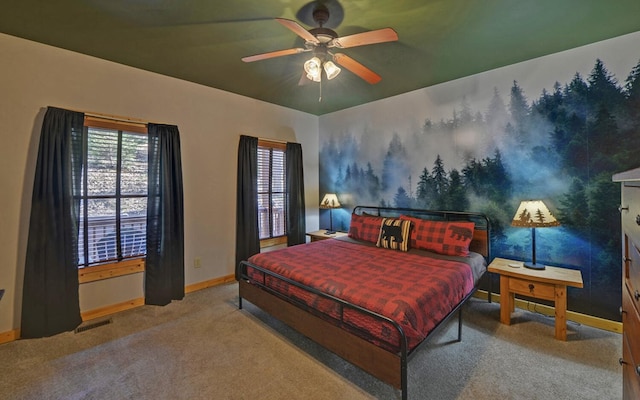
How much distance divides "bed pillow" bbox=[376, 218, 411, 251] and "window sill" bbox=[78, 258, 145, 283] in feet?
9.63

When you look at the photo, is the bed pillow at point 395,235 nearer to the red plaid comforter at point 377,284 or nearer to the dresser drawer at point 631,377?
the red plaid comforter at point 377,284

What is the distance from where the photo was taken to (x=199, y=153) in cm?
375

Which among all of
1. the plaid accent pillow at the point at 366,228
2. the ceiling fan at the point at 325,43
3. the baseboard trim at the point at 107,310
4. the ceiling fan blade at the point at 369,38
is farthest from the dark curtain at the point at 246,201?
the ceiling fan blade at the point at 369,38

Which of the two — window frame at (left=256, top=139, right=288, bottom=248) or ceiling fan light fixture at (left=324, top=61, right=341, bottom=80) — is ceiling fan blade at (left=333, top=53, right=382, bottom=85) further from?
window frame at (left=256, top=139, right=288, bottom=248)

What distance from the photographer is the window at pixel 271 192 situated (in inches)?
177

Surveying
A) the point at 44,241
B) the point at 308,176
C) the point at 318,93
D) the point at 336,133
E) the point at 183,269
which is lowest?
A: the point at 183,269

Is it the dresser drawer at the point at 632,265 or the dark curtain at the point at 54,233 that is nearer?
the dresser drawer at the point at 632,265

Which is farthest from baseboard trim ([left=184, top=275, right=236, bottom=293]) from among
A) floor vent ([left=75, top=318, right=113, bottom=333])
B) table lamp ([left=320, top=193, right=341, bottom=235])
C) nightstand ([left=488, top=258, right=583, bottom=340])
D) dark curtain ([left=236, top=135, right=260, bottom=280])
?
nightstand ([left=488, top=258, right=583, bottom=340])

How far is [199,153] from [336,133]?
2403mm

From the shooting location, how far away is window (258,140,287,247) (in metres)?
4.50

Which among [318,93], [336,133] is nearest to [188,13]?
[318,93]

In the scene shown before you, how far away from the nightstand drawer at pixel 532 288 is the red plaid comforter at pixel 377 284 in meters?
0.43

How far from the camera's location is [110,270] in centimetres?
306

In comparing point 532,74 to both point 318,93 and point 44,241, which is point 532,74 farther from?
point 44,241
